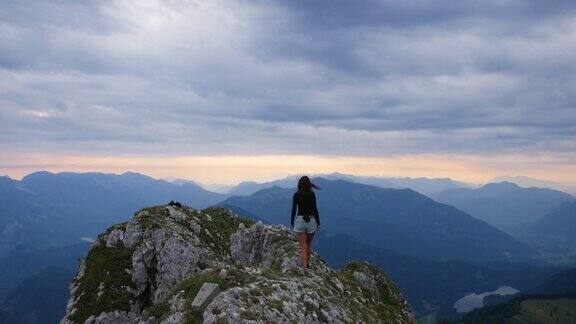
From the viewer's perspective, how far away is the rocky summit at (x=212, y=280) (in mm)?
19109

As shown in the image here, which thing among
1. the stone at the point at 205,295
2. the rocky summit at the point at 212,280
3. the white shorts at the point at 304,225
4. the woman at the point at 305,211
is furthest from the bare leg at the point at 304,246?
the stone at the point at 205,295

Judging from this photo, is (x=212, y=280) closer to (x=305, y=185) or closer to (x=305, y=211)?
(x=305, y=211)

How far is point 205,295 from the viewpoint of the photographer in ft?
60.9

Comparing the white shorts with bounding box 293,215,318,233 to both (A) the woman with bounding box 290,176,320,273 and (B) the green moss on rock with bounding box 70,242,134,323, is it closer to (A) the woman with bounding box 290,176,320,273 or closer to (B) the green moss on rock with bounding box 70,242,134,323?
(A) the woman with bounding box 290,176,320,273

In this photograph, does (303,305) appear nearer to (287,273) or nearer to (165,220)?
(287,273)

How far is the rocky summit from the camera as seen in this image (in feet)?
62.7

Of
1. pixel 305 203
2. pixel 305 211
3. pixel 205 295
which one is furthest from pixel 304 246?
pixel 205 295

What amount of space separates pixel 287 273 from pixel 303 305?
6068mm

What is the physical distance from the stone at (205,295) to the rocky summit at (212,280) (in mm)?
43

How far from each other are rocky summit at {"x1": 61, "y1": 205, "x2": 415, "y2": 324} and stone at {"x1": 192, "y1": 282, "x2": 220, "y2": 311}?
0.14 ft

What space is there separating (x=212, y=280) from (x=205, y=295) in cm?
180

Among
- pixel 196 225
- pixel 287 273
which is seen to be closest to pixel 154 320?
pixel 287 273

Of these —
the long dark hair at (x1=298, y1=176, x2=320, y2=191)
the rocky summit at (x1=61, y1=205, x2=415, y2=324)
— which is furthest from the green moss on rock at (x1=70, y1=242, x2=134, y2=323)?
the long dark hair at (x1=298, y1=176, x2=320, y2=191)

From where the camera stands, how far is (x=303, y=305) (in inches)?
822
